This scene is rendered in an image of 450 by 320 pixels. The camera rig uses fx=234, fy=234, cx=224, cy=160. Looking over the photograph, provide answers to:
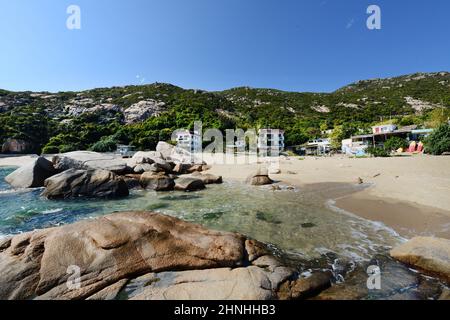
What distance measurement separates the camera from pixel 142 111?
3120 inches

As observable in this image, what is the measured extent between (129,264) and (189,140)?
4947 cm

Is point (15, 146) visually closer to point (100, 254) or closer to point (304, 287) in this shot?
point (100, 254)

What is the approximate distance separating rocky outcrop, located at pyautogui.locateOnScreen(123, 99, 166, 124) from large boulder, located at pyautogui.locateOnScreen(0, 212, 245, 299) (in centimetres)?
7623

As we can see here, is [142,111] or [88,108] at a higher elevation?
[88,108]

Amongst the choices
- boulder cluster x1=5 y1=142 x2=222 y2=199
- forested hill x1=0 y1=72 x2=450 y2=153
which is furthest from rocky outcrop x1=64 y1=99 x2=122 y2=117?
boulder cluster x1=5 y1=142 x2=222 y2=199

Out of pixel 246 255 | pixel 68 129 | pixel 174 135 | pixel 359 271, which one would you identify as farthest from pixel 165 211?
pixel 68 129

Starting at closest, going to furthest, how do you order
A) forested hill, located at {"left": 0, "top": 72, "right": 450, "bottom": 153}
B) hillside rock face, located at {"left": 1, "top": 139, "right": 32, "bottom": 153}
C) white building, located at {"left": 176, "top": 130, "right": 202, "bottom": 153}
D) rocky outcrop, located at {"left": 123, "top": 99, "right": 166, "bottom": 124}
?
hillside rock face, located at {"left": 1, "top": 139, "right": 32, "bottom": 153}, white building, located at {"left": 176, "top": 130, "right": 202, "bottom": 153}, forested hill, located at {"left": 0, "top": 72, "right": 450, "bottom": 153}, rocky outcrop, located at {"left": 123, "top": 99, "right": 166, "bottom": 124}

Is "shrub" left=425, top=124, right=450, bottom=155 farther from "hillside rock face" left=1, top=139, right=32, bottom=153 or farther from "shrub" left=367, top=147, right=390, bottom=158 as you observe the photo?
"hillside rock face" left=1, top=139, right=32, bottom=153

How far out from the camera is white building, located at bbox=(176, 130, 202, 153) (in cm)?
5223

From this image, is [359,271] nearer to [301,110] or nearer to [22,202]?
[22,202]

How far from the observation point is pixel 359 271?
16.7ft

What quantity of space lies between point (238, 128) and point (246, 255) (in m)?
61.9

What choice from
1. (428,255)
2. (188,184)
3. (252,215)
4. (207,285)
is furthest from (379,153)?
(207,285)

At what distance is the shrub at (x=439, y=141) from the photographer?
2592cm
